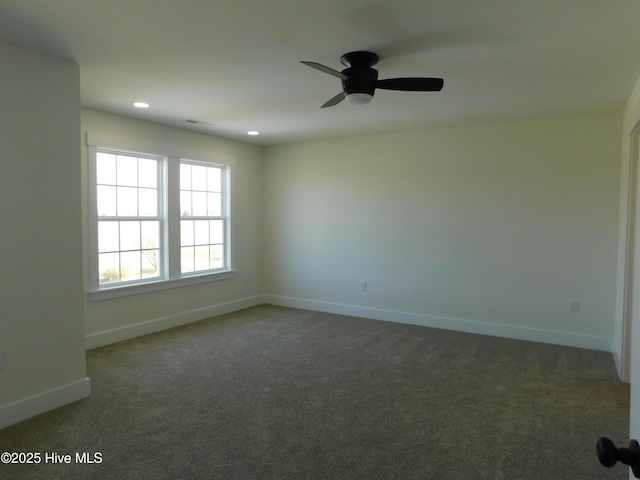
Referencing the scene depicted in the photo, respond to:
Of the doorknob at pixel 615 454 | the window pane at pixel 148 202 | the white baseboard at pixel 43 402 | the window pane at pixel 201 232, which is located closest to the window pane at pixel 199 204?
the window pane at pixel 201 232

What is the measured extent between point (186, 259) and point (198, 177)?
1.13 m

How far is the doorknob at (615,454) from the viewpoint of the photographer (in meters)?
0.78

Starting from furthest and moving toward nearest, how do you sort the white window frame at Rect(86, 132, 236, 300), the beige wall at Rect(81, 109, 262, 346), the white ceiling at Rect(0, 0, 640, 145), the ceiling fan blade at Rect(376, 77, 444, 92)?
the beige wall at Rect(81, 109, 262, 346), the white window frame at Rect(86, 132, 236, 300), the ceiling fan blade at Rect(376, 77, 444, 92), the white ceiling at Rect(0, 0, 640, 145)

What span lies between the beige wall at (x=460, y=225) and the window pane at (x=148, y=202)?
195cm

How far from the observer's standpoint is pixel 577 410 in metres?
2.99

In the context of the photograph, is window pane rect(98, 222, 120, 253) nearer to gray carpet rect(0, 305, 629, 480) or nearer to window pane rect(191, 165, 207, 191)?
gray carpet rect(0, 305, 629, 480)

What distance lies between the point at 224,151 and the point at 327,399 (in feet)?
12.8

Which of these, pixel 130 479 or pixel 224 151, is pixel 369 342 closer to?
pixel 130 479

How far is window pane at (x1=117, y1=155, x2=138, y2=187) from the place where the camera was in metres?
4.56

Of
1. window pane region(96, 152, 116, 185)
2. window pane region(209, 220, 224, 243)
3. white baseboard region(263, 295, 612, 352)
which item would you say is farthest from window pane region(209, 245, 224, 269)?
window pane region(96, 152, 116, 185)

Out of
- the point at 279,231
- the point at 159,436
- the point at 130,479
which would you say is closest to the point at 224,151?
the point at 279,231

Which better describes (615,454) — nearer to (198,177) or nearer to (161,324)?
(161,324)

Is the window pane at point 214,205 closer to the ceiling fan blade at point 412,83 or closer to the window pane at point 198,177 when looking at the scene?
the window pane at point 198,177

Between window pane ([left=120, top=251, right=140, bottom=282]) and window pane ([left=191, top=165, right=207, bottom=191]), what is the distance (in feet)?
4.08
